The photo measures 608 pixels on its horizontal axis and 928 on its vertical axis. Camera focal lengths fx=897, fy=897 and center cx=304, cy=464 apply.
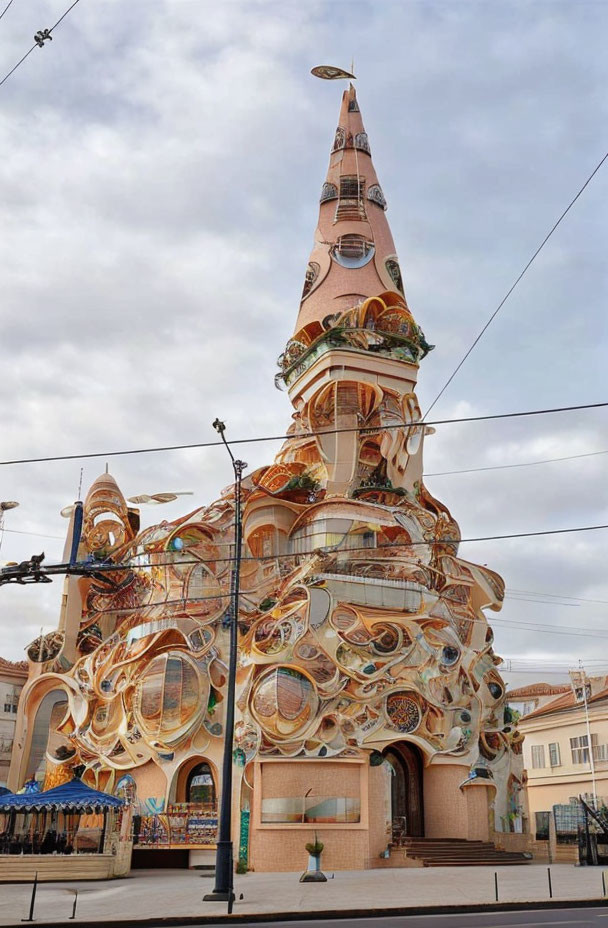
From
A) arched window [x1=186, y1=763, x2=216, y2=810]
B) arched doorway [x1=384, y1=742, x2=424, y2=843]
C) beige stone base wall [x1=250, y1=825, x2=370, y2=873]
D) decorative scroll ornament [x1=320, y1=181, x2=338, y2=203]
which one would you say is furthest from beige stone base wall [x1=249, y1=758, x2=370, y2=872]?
decorative scroll ornament [x1=320, y1=181, x2=338, y2=203]

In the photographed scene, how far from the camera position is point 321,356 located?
153ft

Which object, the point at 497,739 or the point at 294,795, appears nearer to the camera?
the point at 294,795

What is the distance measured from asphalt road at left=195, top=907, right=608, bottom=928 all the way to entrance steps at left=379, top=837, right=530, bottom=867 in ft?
50.5

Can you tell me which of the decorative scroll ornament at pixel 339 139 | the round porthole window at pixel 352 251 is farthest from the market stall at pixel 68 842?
the decorative scroll ornament at pixel 339 139

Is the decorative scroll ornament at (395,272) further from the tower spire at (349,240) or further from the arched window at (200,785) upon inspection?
the arched window at (200,785)

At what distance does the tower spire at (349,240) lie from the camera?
5062 cm

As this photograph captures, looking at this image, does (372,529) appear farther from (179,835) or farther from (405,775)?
(179,835)

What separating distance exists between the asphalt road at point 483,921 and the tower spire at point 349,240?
36967 mm

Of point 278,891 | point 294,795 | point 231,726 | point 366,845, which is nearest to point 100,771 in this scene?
point 294,795

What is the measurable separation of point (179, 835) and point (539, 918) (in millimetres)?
21440

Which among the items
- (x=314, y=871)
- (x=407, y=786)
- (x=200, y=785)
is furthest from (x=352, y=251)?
(x=314, y=871)

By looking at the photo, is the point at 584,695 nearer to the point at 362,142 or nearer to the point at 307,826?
the point at 307,826

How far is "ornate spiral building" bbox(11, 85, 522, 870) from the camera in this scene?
1328 inches

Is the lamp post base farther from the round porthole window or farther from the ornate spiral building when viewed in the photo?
the round porthole window
